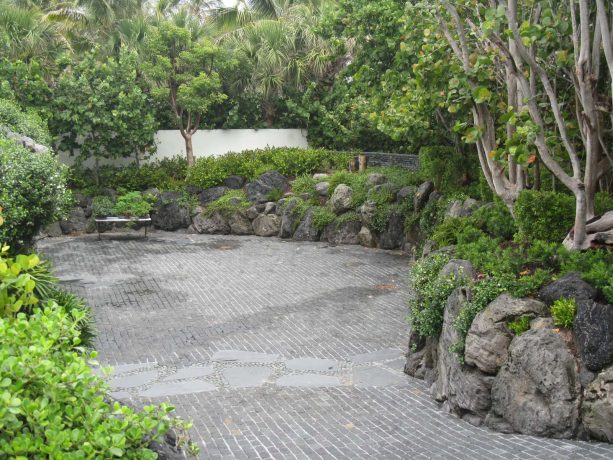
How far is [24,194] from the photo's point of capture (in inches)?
377

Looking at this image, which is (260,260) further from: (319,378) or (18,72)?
(18,72)

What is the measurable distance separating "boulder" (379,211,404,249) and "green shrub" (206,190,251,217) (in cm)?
495

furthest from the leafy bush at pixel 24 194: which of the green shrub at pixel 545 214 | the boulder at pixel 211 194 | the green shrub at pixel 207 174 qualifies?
the green shrub at pixel 207 174

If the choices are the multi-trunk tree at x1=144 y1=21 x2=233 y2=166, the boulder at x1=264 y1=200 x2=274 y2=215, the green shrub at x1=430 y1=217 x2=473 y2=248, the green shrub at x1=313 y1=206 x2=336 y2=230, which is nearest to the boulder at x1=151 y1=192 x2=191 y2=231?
the multi-trunk tree at x1=144 y1=21 x2=233 y2=166

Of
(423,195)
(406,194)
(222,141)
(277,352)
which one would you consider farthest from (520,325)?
(222,141)

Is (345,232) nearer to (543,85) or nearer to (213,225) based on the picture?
(213,225)

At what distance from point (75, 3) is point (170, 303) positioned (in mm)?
18827

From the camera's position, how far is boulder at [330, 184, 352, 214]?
19.1 m

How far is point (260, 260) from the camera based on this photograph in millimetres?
16859

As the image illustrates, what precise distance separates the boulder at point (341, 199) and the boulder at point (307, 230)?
2.39ft

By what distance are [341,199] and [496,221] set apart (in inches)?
363

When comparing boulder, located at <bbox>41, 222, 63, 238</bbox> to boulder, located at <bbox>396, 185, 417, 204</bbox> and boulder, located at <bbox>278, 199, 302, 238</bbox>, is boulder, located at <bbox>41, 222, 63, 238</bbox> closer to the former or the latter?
boulder, located at <bbox>278, 199, 302, 238</bbox>

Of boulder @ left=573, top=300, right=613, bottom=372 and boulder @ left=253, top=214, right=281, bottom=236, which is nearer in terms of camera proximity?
boulder @ left=573, top=300, right=613, bottom=372

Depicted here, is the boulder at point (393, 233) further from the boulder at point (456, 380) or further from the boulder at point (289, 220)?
the boulder at point (456, 380)
